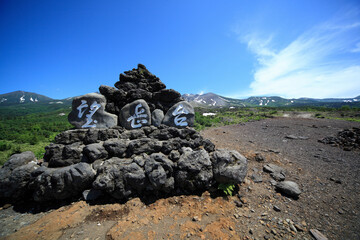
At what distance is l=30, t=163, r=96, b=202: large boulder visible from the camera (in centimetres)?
501

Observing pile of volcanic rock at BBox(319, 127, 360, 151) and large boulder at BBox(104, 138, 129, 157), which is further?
pile of volcanic rock at BBox(319, 127, 360, 151)

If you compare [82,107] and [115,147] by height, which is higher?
[82,107]

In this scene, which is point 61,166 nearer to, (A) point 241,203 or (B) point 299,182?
(A) point 241,203

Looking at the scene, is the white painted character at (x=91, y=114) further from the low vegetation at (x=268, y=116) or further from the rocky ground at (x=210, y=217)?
the low vegetation at (x=268, y=116)

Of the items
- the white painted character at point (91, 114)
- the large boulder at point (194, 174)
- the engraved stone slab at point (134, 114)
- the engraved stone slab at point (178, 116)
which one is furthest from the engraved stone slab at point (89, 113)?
the large boulder at point (194, 174)

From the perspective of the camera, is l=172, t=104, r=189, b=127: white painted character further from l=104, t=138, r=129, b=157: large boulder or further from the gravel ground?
the gravel ground

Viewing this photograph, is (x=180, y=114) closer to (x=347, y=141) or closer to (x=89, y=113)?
(x=89, y=113)

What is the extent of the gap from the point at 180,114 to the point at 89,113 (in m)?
5.11

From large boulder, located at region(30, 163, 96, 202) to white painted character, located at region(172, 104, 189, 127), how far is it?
194 inches

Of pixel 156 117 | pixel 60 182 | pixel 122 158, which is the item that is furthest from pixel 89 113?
pixel 156 117

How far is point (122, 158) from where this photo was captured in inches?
256

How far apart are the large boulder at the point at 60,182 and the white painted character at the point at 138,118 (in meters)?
3.16

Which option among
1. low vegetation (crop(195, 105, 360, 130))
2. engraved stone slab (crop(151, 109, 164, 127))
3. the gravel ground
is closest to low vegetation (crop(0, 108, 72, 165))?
engraved stone slab (crop(151, 109, 164, 127))

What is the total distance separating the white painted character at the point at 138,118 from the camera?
775 centimetres
